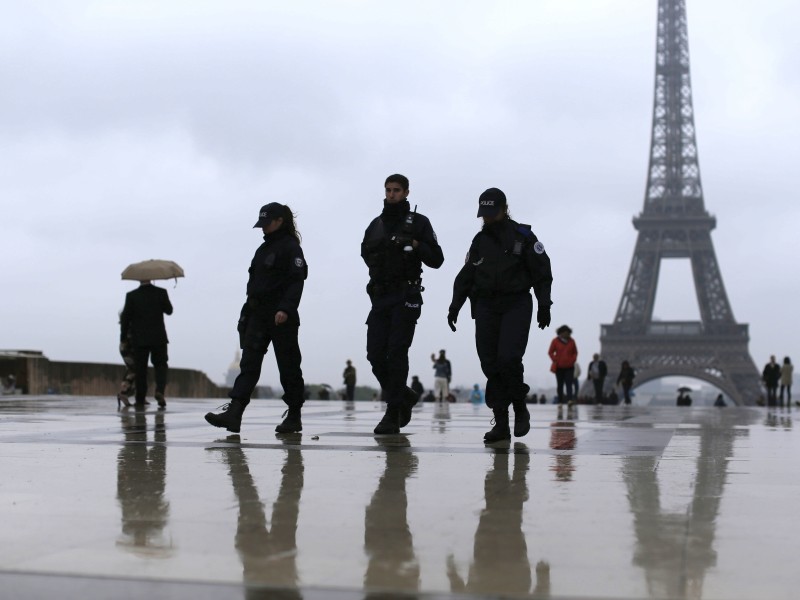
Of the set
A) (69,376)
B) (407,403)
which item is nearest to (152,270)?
(407,403)

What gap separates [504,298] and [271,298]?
1691 millimetres

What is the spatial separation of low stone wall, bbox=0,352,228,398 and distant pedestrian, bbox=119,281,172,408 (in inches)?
362

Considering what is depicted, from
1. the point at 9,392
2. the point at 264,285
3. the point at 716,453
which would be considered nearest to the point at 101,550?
the point at 716,453

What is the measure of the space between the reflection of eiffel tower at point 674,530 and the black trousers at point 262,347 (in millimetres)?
2991

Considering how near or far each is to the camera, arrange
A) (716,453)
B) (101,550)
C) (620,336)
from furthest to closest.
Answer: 1. (620,336)
2. (716,453)
3. (101,550)

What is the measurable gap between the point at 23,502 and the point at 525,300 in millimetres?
4168

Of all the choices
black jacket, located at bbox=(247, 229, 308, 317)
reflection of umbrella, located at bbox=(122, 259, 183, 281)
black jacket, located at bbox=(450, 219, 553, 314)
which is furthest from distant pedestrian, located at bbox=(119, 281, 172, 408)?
black jacket, located at bbox=(450, 219, 553, 314)

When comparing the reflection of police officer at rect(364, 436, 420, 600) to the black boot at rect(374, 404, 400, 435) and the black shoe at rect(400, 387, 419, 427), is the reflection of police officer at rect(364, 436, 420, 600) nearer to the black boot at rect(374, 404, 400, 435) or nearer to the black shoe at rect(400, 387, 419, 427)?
the black boot at rect(374, 404, 400, 435)

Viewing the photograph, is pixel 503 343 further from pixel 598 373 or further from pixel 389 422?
pixel 598 373

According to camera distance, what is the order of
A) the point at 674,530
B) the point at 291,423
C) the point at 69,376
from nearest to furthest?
1. the point at 674,530
2. the point at 291,423
3. the point at 69,376

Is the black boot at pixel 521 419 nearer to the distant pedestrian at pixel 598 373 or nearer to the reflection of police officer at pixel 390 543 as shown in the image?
the reflection of police officer at pixel 390 543

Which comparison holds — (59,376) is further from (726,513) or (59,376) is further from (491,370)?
(726,513)

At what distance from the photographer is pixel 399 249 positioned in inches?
309

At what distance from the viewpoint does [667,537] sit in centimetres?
345
